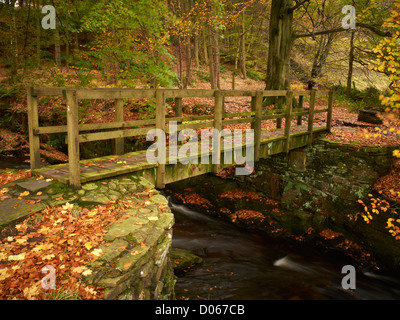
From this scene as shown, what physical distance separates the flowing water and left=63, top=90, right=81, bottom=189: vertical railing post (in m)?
3.47

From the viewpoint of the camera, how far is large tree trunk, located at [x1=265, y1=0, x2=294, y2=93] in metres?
12.7

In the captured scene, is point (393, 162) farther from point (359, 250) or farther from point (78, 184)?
point (78, 184)

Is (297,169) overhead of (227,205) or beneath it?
overhead

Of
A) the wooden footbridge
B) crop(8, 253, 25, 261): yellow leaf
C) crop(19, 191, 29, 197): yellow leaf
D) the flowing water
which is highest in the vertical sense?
the wooden footbridge

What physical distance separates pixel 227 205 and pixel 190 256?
3470 mm

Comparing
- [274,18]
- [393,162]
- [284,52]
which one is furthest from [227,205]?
[274,18]

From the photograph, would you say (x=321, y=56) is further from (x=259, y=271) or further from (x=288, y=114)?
(x=259, y=271)

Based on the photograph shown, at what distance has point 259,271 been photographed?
801cm

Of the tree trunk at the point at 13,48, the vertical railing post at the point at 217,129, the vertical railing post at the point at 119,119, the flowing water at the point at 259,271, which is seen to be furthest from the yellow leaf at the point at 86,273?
the tree trunk at the point at 13,48

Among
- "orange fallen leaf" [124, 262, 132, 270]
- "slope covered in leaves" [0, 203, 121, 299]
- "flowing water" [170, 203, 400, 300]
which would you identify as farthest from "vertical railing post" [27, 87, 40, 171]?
"flowing water" [170, 203, 400, 300]

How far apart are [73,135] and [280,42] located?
1084 centimetres

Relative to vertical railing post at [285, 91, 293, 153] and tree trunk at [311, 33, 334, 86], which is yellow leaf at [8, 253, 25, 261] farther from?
tree trunk at [311, 33, 334, 86]

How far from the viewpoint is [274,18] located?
508 inches

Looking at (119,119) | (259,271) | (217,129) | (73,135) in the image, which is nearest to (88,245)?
(73,135)
